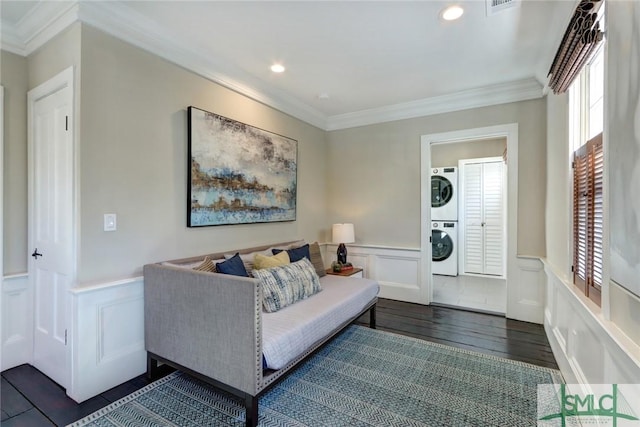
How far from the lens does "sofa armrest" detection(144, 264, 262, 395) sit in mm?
1745

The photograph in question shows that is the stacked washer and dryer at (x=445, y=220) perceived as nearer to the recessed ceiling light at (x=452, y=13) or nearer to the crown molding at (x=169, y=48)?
the crown molding at (x=169, y=48)

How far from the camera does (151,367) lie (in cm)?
227

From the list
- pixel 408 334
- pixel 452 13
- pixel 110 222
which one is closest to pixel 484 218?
pixel 408 334

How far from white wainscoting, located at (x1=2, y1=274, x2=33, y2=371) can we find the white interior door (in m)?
0.08

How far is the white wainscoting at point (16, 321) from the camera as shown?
2324 mm

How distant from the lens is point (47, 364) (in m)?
2.27

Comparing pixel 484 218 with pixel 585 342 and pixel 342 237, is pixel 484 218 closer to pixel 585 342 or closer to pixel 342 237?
pixel 342 237

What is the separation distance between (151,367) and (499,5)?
11.6 ft

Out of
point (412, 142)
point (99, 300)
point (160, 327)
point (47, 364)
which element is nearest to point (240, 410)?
point (160, 327)

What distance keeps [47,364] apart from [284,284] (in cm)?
184

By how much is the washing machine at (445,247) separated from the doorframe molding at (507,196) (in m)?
1.90

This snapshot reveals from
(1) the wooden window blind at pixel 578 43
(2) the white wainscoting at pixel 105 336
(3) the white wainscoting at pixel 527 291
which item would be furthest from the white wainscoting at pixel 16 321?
(3) the white wainscoting at pixel 527 291

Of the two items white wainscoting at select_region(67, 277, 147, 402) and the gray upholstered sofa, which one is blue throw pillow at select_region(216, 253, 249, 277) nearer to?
the gray upholstered sofa

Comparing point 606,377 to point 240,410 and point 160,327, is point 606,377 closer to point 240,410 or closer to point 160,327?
point 240,410
